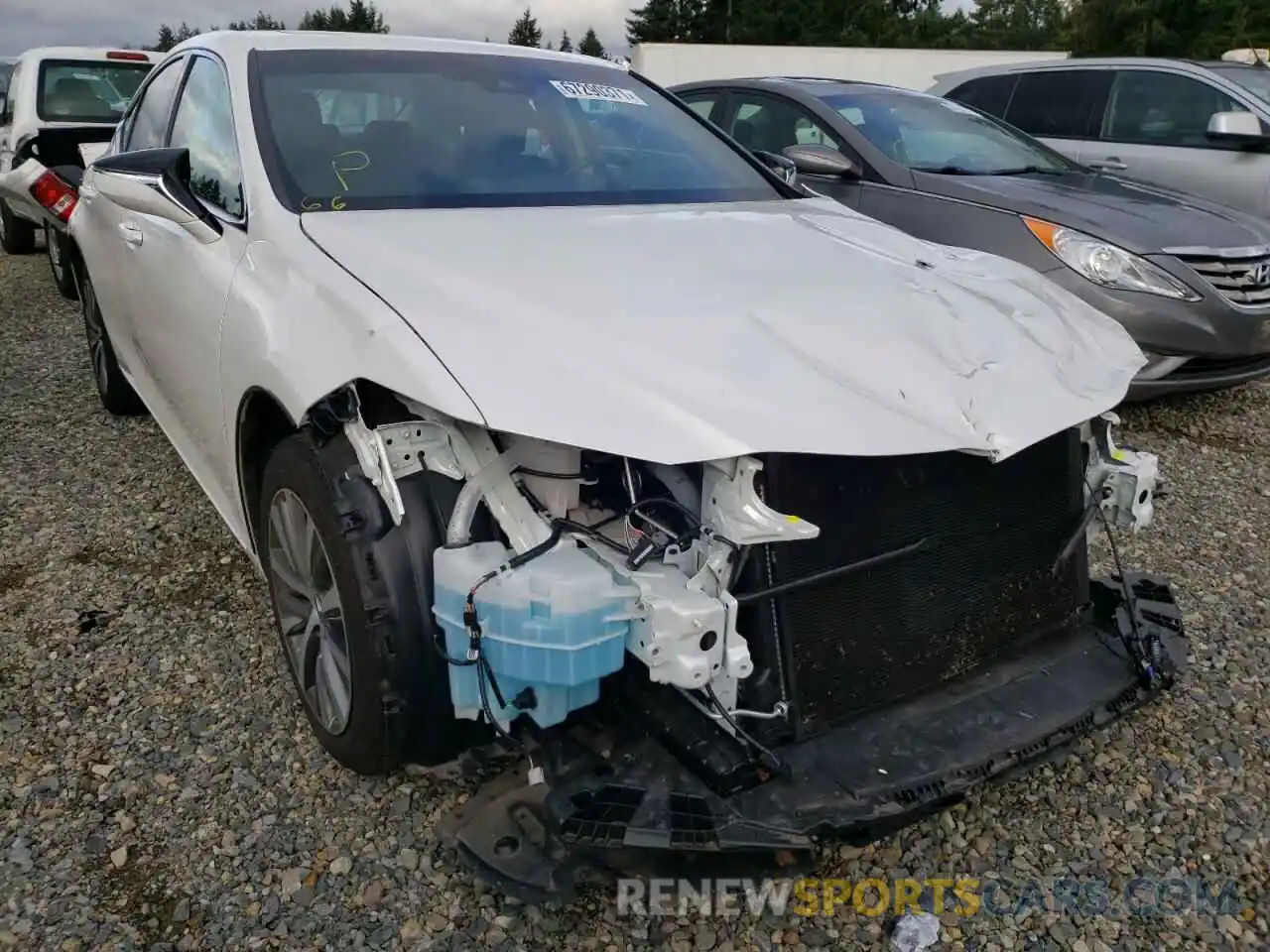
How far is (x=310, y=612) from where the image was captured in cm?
243

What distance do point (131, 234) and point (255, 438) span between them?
1.41 meters

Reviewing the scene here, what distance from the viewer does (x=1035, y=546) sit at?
2.38 m

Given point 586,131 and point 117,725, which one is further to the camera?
point 586,131

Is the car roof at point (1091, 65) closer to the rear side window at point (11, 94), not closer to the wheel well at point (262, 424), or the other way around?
the wheel well at point (262, 424)

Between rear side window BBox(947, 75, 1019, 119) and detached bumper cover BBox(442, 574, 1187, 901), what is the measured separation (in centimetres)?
656

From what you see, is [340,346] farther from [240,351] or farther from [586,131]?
[586,131]

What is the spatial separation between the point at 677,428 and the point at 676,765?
0.65m

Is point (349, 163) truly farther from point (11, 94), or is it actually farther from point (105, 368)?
point (11, 94)

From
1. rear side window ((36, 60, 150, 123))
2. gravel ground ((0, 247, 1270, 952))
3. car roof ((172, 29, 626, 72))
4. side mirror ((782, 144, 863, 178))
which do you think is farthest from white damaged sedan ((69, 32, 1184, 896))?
rear side window ((36, 60, 150, 123))

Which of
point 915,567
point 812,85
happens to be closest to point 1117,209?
A: point 812,85

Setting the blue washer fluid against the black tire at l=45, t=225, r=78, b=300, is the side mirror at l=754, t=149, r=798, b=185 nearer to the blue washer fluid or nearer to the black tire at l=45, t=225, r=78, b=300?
the blue washer fluid

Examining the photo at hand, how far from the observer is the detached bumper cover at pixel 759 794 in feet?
5.87

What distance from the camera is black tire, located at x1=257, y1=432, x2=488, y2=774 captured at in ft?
6.60

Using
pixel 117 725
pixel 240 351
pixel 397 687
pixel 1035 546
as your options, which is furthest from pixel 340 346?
pixel 1035 546
